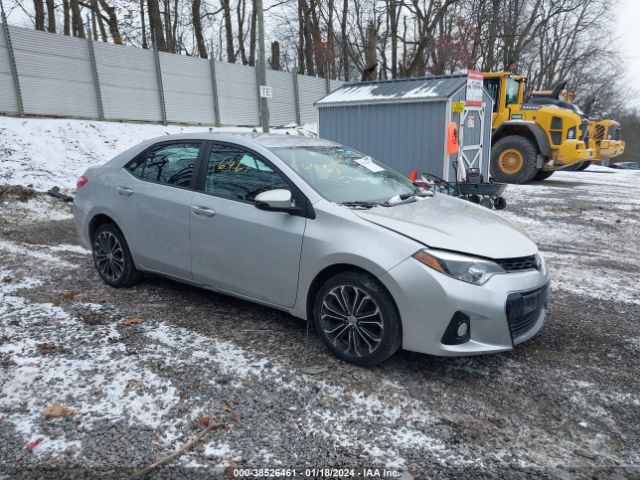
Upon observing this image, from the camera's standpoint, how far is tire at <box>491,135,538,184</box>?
14086 millimetres

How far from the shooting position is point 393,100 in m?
11.0

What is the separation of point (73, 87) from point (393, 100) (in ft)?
31.5

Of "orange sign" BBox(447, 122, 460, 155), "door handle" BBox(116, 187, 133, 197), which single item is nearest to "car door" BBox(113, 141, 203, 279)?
"door handle" BBox(116, 187, 133, 197)

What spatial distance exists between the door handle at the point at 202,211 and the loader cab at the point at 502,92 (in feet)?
41.0

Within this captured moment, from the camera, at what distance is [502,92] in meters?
14.5

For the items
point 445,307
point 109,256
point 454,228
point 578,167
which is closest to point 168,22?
point 578,167

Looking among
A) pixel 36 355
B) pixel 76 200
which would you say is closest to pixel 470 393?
pixel 36 355

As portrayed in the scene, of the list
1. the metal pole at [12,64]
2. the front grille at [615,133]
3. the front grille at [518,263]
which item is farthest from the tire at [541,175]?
the metal pole at [12,64]

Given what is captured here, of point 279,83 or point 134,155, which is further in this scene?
point 279,83

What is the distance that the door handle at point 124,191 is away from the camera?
4.70m

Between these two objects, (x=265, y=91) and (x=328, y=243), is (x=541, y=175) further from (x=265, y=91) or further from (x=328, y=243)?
(x=328, y=243)

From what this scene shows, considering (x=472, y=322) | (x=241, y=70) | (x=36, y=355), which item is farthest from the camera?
(x=241, y=70)

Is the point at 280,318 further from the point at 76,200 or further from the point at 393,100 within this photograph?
the point at 393,100

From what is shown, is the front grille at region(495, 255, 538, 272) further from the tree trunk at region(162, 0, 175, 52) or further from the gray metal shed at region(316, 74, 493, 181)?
the tree trunk at region(162, 0, 175, 52)
